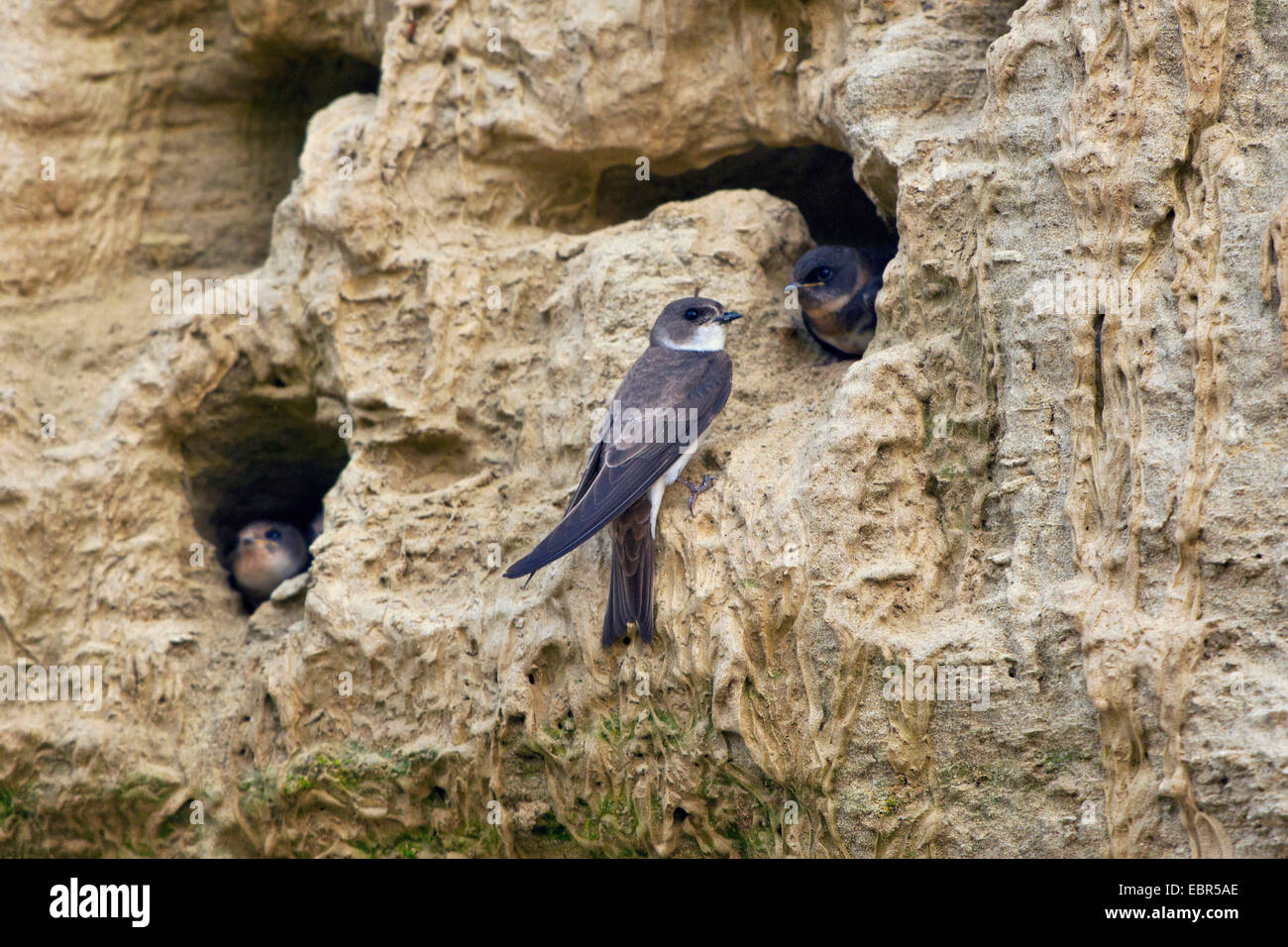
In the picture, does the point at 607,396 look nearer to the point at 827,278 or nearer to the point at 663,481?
the point at 663,481

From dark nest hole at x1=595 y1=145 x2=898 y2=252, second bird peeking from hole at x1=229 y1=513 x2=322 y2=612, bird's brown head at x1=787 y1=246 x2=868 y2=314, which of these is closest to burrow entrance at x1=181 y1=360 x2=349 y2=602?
second bird peeking from hole at x1=229 y1=513 x2=322 y2=612

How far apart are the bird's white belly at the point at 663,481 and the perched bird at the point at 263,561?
Answer: 7.25 ft

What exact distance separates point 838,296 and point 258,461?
2.90 m

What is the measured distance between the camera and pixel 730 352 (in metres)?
4.59

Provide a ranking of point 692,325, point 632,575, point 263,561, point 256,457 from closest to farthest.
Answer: point 632,575, point 692,325, point 263,561, point 256,457

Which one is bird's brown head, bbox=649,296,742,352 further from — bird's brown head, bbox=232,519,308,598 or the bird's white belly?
bird's brown head, bbox=232,519,308,598

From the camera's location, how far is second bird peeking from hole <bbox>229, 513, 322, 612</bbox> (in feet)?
17.9

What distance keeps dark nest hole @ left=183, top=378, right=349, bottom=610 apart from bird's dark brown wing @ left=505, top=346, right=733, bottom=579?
5.60 feet

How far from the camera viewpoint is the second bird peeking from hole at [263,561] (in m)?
5.47

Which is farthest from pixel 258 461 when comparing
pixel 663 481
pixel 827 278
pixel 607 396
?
pixel 827 278

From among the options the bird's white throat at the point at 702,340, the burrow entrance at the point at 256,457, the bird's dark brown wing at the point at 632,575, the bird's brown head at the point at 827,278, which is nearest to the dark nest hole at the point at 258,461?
the burrow entrance at the point at 256,457

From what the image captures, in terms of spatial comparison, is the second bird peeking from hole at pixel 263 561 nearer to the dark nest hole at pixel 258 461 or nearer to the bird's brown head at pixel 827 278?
the dark nest hole at pixel 258 461

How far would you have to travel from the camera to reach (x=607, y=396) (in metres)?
4.44

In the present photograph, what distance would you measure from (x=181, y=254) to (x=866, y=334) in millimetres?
3459
